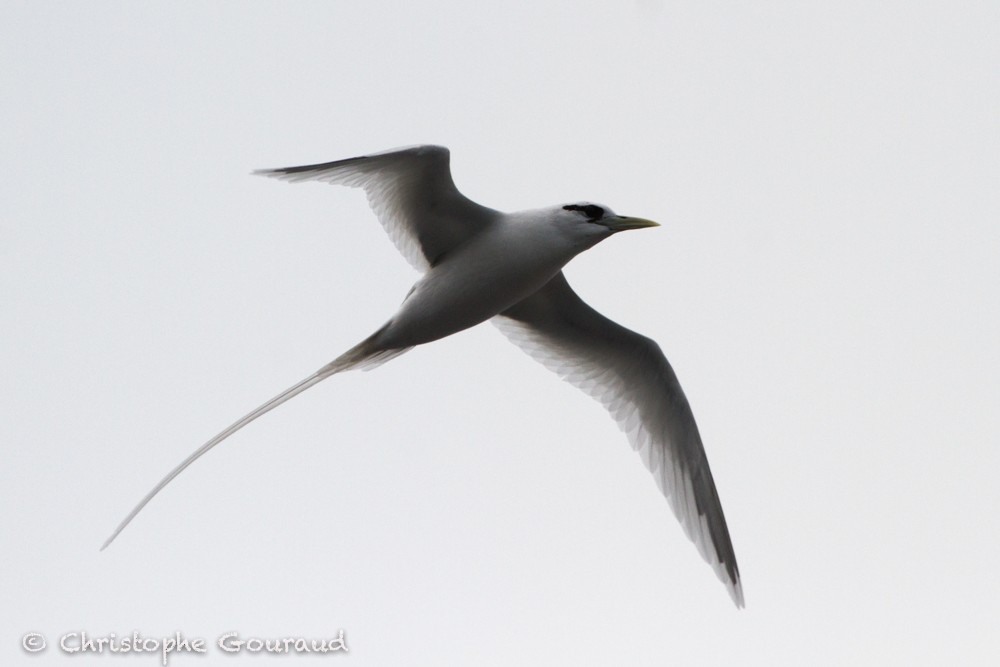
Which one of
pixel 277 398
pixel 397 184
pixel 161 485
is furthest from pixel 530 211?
pixel 161 485

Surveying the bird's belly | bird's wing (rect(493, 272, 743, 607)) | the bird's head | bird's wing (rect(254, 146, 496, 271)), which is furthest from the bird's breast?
bird's wing (rect(493, 272, 743, 607))

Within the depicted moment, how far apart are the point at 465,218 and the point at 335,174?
4.28 ft

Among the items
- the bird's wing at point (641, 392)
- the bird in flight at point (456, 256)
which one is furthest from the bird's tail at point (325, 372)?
the bird's wing at point (641, 392)

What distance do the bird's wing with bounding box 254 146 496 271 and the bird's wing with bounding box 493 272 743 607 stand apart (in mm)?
1440

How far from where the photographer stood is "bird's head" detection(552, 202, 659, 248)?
9.52m

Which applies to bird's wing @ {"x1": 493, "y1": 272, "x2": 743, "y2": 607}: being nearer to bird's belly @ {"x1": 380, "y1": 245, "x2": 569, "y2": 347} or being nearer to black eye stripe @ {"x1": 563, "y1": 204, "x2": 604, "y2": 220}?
bird's belly @ {"x1": 380, "y1": 245, "x2": 569, "y2": 347}

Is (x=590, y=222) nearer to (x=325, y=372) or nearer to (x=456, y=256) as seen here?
(x=456, y=256)

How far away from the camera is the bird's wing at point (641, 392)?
37.3ft

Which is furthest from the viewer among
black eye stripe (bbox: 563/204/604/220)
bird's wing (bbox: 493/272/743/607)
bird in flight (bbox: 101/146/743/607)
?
bird's wing (bbox: 493/272/743/607)

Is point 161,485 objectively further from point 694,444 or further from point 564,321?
point 694,444

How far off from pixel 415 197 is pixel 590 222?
157 centimetres

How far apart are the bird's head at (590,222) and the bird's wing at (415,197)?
2.40 feet

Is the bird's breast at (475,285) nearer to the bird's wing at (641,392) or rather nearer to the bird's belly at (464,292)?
the bird's belly at (464,292)

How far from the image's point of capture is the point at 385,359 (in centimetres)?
1008
